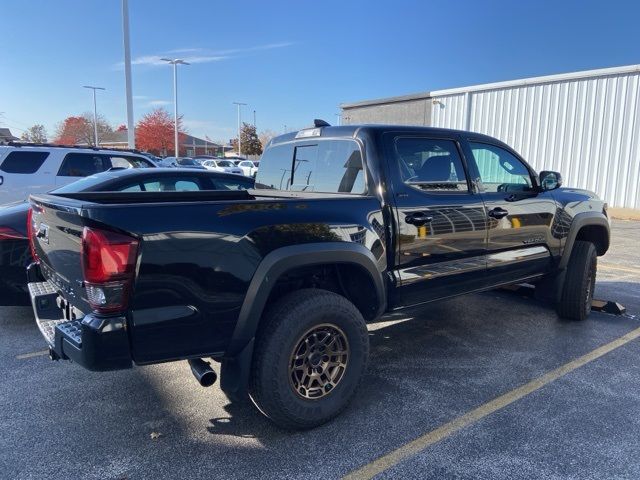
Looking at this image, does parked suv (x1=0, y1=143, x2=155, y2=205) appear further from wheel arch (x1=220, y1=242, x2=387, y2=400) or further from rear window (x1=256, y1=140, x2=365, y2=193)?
wheel arch (x1=220, y1=242, x2=387, y2=400)

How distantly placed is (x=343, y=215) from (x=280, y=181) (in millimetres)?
1517

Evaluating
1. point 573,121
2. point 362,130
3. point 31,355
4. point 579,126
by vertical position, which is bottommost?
point 31,355

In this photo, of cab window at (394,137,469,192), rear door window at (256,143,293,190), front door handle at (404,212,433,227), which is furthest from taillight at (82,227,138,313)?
rear door window at (256,143,293,190)

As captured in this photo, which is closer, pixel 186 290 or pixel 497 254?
pixel 186 290

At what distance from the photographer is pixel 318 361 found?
3.00m

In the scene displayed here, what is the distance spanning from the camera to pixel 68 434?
2916 mm

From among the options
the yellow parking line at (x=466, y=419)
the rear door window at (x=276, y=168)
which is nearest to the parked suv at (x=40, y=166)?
the rear door window at (x=276, y=168)

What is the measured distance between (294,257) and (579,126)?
17942mm

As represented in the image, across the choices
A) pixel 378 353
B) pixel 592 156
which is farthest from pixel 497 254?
pixel 592 156

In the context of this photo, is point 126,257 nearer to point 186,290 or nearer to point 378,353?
point 186,290

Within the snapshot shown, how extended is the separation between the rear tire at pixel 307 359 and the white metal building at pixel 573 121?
56.1 feet

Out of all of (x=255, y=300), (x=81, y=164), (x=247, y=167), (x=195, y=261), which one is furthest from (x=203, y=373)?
(x=247, y=167)

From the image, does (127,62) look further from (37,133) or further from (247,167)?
(37,133)

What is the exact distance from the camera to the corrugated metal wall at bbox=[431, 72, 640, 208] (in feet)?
53.4
